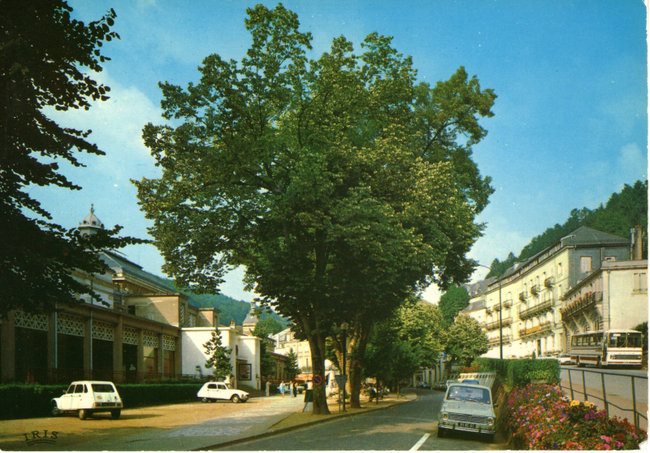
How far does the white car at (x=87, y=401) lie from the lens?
25.8m

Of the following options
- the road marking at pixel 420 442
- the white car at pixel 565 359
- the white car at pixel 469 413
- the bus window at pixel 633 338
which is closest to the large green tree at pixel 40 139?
the road marking at pixel 420 442

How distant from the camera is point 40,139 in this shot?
13.6 metres

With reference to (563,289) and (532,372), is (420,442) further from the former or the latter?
(563,289)

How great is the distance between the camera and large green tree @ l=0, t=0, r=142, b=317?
1308 centimetres

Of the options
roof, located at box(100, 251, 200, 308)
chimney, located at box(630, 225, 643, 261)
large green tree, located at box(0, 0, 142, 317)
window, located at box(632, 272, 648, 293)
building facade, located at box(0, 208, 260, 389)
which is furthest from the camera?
roof, located at box(100, 251, 200, 308)

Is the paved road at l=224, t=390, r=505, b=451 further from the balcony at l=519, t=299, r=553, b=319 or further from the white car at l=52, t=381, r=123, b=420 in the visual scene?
the balcony at l=519, t=299, r=553, b=319

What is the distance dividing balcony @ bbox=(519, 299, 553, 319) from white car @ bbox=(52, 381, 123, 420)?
26.3 metres

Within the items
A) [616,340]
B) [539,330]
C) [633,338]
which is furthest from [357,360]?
[539,330]

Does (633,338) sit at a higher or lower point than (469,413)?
higher

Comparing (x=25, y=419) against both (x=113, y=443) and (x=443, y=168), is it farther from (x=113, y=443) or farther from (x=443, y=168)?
(x=443, y=168)

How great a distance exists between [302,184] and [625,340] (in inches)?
528

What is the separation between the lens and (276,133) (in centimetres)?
2552

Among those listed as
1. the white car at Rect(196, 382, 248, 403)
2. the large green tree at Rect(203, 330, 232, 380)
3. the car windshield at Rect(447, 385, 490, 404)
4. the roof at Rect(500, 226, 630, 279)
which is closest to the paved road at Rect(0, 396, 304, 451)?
the car windshield at Rect(447, 385, 490, 404)

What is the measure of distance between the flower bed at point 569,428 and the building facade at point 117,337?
32.8 ft
